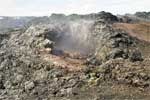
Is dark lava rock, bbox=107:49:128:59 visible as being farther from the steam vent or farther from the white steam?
the white steam

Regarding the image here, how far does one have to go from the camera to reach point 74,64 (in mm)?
36031

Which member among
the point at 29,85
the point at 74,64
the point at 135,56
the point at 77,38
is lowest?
the point at 29,85

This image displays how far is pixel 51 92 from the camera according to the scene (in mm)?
31531

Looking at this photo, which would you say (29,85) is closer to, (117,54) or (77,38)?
(117,54)

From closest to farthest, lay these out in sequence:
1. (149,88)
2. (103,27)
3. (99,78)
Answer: (149,88)
(99,78)
(103,27)

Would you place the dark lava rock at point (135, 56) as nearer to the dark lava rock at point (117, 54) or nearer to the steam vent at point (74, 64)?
A: the steam vent at point (74, 64)

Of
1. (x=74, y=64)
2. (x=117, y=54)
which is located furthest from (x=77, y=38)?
(x=74, y=64)

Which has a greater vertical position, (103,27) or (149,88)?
(103,27)

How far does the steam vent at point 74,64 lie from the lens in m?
30.8

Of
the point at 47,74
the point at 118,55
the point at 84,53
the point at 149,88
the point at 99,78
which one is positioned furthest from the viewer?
the point at 84,53

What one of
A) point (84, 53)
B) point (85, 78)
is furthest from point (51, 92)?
point (84, 53)

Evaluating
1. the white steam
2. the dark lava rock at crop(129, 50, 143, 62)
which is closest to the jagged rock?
the dark lava rock at crop(129, 50, 143, 62)

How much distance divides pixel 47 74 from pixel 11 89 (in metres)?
3.28

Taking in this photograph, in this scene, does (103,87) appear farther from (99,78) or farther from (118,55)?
(118,55)
